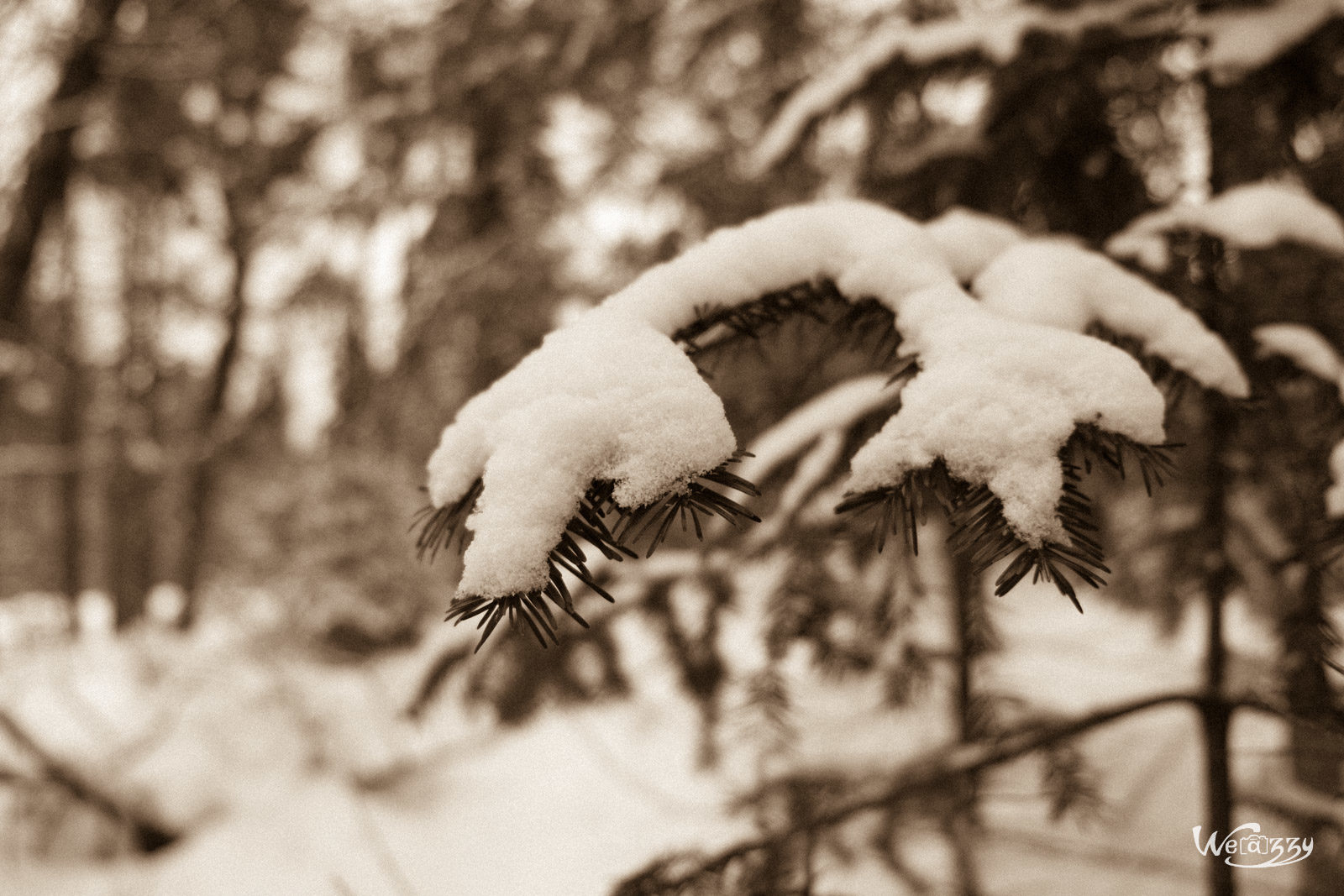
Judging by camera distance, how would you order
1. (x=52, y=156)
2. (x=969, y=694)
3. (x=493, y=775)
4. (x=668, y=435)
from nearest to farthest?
(x=668, y=435) < (x=969, y=694) < (x=493, y=775) < (x=52, y=156)

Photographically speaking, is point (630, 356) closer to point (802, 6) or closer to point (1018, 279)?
point (1018, 279)

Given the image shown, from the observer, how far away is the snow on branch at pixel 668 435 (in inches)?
24.1

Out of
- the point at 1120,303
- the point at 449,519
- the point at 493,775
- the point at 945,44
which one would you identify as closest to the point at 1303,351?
the point at 1120,303

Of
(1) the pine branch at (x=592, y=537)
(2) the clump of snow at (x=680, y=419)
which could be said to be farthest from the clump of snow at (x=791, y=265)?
(1) the pine branch at (x=592, y=537)

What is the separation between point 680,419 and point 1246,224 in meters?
1.03

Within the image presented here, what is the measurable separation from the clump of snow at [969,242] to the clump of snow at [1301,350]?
1.53 feet

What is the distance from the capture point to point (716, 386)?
2.03 m

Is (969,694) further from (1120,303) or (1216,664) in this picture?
(1120,303)

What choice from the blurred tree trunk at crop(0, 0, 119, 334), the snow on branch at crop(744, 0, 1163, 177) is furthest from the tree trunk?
the blurred tree trunk at crop(0, 0, 119, 334)

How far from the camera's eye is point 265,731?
4.52 m

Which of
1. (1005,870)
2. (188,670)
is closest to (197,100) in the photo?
(188,670)

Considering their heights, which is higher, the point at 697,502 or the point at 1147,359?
the point at 1147,359

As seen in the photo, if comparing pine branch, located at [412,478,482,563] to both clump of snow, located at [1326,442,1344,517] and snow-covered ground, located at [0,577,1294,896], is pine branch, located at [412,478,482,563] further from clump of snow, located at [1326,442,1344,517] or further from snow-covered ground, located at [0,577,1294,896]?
snow-covered ground, located at [0,577,1294,896]

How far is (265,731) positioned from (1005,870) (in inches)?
153
